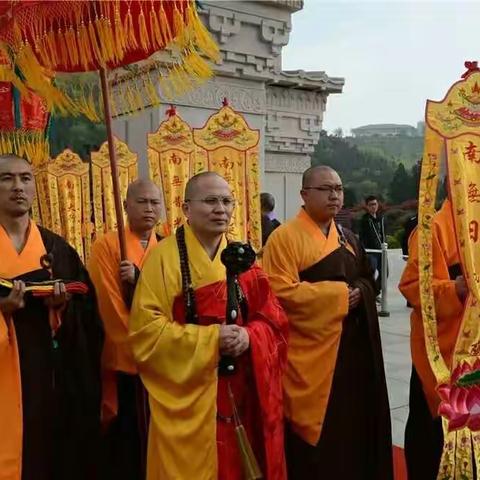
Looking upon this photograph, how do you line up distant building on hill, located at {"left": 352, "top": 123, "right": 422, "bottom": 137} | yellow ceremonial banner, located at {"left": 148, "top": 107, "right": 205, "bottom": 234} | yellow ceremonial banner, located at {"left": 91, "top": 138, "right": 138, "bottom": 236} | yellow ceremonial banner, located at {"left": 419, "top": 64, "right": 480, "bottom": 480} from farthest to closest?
distant building on hill, located at {"left": 352, "top": 123, "right": 422, "bottom": 137} < yellow ceremonial banner, located at {"left": 91, "top": 138, "right": 138, "bottom": 236} < yellow ceremonial banner, located at {"left": 148, "top": 107, "right": 205, "bottom": 234} < yellow ceremonial banner, located at {"left": 419, "top": 64, "right": 480, "bottom": 480}

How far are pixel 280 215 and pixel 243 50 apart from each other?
8.84 ft

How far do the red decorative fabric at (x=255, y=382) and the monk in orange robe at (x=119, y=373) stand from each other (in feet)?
2.29

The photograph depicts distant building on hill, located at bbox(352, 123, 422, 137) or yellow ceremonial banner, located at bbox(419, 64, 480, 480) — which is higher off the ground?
distant building on hill, located at bbox(352, 123, 422, 137)

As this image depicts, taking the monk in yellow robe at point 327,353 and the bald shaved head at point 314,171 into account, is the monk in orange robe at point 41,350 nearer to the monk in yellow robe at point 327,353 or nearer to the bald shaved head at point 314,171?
the monk in yellow robe at point 327,353

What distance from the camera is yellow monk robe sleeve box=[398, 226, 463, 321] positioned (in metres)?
2.65

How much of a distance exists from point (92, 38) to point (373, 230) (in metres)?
6.68

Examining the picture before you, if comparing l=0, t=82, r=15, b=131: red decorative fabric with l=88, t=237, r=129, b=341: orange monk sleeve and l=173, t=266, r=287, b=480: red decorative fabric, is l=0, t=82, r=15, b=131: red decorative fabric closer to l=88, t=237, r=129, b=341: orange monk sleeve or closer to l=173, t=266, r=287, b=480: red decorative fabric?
l=88, t=237, r=129, b=341: orange monk sleeve

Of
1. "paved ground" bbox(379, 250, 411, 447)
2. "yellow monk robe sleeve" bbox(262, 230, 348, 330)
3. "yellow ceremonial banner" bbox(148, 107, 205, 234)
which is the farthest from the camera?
"paved ground" bbox(379, 250, 411, 447)

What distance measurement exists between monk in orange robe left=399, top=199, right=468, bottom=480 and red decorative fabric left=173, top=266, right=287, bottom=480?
0.77 m

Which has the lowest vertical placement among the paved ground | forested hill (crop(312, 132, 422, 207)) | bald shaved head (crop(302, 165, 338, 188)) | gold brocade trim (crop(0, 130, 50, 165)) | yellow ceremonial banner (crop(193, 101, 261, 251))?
the paved ground

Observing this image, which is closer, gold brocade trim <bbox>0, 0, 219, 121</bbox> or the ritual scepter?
the ritual scepter

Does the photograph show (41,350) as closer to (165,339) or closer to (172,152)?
(165,339)

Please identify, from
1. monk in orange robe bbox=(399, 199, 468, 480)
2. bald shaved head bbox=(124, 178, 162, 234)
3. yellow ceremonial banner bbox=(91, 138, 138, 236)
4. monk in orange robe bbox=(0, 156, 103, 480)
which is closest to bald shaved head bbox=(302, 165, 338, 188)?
monk in orange robe bbox=(399, 199, 468, 480)

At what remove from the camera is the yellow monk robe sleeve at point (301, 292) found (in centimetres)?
296
